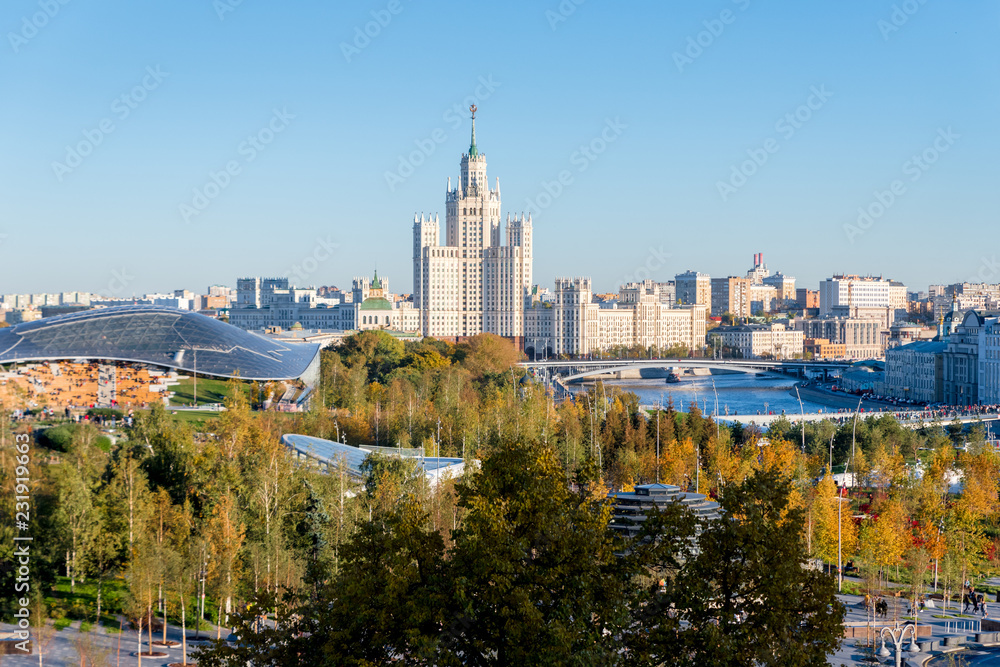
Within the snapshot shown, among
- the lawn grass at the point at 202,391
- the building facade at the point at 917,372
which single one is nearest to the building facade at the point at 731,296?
the building facade at the point at 917,372

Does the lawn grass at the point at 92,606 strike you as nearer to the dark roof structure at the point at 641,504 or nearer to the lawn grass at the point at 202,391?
the dark roof structure at the point at 641,504

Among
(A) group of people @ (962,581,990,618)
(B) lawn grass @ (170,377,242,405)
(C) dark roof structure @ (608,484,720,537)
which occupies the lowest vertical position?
(A) group of people @ (962,581,990,618)

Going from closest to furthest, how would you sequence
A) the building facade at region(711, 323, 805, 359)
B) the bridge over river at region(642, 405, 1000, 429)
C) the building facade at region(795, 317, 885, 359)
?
1. the bridge over river at region(642, 405, 1000, 429)
2. the building facade at region(711, 323, 805, 359)
3. the building facade at region(795, 317, 885, 359)

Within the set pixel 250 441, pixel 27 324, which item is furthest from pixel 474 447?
pixel 27 324

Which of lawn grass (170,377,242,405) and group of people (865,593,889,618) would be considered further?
lawn grass (170,377,242,405)

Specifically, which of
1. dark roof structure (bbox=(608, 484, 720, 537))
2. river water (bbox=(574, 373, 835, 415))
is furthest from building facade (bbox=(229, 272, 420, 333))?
dark roof structure (bbox=(608, 484, 720, 537))

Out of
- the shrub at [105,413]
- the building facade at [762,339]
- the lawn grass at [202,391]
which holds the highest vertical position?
the building facade at [762,339]

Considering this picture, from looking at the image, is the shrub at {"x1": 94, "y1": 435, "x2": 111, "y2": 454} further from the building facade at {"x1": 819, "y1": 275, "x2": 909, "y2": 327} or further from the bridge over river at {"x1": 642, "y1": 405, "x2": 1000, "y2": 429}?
the building facade at {"x1": 819, "y1": 275, "x2": 909, "y2": 327}

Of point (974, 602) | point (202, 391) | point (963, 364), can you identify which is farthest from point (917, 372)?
point (974, 602)
